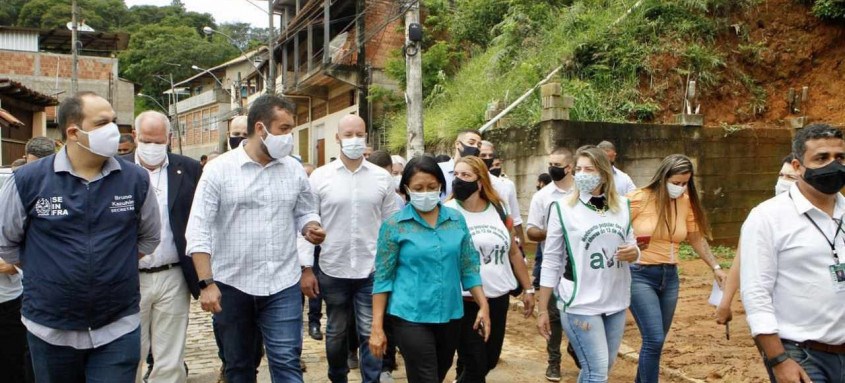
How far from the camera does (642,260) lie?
4.97 metres

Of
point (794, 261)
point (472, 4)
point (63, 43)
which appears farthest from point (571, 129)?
point (63, 43)

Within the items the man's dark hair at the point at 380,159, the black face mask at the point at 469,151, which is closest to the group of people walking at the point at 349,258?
the black face mask at the point at 469,151

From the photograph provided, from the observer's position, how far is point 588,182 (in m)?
4.51

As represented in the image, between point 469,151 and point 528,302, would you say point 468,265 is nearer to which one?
point 528,302

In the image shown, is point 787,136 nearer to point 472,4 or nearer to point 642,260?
point 642,260

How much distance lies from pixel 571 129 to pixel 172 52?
152 feet

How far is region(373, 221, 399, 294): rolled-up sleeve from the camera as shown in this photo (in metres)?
4.04

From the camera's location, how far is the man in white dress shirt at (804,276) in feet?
10.2

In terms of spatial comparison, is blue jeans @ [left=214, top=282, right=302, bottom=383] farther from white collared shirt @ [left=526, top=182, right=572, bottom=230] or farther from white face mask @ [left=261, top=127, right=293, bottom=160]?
white collared shirt @ [left=526, top=182, right=572, bottom=230]

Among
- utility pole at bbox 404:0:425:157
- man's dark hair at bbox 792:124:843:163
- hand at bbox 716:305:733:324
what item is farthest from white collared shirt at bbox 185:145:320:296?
utility pole at bbox 404:0:425:157

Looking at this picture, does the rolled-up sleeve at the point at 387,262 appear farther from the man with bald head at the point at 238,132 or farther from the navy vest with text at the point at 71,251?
the man with bald head at the point at 238,132

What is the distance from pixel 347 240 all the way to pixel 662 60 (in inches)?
402

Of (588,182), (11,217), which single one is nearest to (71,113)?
(11,217)

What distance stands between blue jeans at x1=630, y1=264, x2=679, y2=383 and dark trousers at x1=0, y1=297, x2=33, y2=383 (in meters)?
4.22
